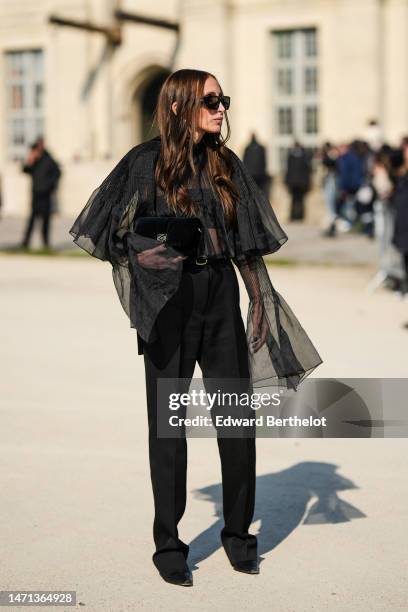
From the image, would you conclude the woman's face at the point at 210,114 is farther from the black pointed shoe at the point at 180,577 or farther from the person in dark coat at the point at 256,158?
the person in dark coat at the point at 256,158

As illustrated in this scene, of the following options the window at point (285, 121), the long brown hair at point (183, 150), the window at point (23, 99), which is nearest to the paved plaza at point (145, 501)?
the long brown hair at point (183, 150)

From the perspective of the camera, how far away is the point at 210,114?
4246mm

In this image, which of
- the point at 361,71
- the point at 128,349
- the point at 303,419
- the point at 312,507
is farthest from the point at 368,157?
the point at 312,507

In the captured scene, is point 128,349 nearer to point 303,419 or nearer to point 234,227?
point 303,419

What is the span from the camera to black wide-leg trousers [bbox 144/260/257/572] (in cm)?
425

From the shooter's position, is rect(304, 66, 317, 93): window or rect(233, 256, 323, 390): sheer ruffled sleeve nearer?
rect(233, 256, 323, 390): sheer ruffled sleeve

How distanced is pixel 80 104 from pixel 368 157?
454 inches

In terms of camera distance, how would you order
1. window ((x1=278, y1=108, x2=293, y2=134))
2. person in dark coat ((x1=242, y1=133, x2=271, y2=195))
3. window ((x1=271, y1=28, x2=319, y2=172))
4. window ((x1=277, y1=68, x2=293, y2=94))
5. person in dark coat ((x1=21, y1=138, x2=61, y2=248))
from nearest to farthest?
person in dark coat ((x1=21, y1=138, x2=61, y2=248))
person in dark coat ((x1=242, y1=133, x2=271, y2=195))
window ((x1=271, y1=28, x2=319, y2=172))
window ((x1=277, y1=68, x2=293, y2=94))
window ((x1=278, y1=108, x2=293, y2=134))

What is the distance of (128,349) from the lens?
9250 millimetres

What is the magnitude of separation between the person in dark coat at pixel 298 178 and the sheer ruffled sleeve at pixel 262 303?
19301 millimetres

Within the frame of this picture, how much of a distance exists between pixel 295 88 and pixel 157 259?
84.6 feet

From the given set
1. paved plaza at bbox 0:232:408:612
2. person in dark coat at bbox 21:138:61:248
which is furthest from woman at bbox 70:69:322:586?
person in dark coat at bbox 21:138:61:248

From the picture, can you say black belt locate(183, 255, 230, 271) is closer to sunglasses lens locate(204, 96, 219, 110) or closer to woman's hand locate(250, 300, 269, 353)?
woman's hand locate(250, 300, 269, 353)

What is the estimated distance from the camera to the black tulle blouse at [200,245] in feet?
13.8
